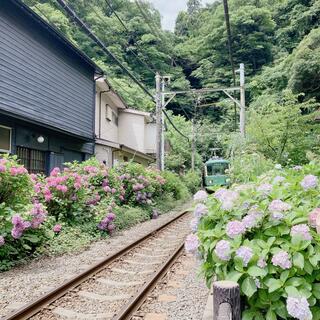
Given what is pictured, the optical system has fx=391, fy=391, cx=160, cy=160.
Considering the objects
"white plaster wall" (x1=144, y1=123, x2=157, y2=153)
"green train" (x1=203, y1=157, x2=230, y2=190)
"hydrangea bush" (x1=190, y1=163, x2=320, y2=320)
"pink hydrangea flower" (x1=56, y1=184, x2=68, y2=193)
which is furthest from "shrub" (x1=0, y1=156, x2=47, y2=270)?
"green train" (x1=203, y1=157, x2=230, y2=190)

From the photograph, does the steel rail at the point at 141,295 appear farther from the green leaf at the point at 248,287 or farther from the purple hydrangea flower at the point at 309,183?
the purple hydrangea flower at the point at 309,183

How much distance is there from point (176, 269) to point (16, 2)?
28.8ft

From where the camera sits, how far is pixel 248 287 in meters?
2.80

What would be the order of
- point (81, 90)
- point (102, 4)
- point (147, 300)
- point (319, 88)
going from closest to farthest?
1. point (147, 300)
2. point (81, 90)
3. point (319, 88)
4. point (102, 4)

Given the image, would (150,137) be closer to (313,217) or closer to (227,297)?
(313,217)

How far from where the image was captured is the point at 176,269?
6.74 m

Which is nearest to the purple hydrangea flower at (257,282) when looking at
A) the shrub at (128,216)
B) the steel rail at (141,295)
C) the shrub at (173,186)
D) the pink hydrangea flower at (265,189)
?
the pink hydrangea flower at (265,189)

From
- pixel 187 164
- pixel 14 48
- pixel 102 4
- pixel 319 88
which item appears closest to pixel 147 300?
pixel 14 48

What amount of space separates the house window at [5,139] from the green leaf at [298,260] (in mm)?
9892

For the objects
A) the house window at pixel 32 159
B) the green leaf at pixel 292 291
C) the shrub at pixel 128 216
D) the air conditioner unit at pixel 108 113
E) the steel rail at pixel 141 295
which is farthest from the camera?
the air conditioner unit at pixel 108 113

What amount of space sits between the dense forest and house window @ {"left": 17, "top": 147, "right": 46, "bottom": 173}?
691 cm

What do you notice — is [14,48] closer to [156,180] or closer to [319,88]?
[156,180]

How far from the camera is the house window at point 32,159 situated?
12377 millimetres

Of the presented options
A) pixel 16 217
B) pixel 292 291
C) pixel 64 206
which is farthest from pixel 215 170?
pixel 292 291
